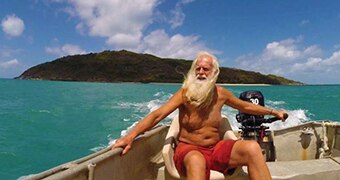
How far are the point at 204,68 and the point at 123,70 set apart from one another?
125 metres

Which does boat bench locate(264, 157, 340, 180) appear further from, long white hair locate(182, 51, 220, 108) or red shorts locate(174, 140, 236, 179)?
long white hair locate(182, 51, 220, 108)

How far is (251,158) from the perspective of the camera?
315cm

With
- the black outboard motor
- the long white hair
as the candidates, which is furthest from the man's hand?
the black outboard motor

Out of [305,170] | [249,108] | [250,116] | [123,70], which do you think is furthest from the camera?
[123,70]

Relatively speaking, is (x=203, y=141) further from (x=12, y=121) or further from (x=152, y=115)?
(x=12, y=121)

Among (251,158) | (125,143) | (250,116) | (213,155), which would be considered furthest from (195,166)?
(250,116)

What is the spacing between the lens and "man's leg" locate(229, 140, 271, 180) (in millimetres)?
3113

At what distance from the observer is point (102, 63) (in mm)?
133500

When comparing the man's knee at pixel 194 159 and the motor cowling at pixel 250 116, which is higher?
the motor cowling at pixel 250 116

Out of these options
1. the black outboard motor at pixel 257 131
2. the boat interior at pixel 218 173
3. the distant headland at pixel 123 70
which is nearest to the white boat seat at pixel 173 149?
the boat interior at pixel 218 173

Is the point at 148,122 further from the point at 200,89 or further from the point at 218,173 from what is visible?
the point at 218,173

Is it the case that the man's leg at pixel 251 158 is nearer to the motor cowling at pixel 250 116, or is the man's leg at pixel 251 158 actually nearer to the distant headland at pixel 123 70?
the motor cowling at pixel 250 116

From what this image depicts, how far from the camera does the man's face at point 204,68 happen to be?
3525 mm

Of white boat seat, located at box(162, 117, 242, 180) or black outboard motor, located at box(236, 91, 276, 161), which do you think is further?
black outboard motor, located at box(236, 91, 276, 161)
